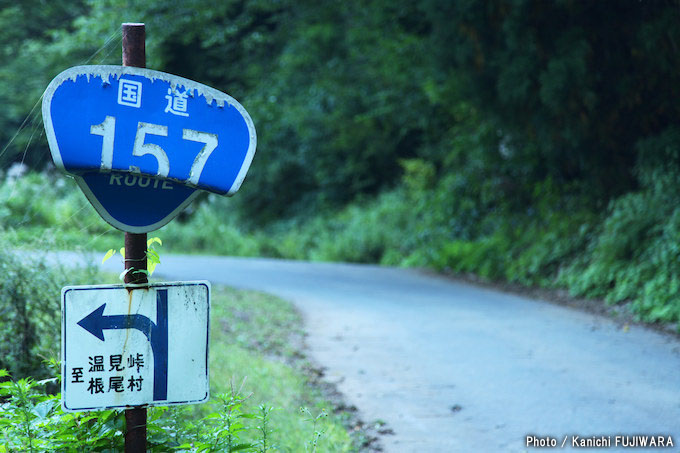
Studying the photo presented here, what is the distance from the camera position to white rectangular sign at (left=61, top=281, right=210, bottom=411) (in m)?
3.12

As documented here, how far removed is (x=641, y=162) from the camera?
11.4 meters

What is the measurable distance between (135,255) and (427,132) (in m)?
18.7

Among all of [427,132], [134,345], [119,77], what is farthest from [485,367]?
[427,132]

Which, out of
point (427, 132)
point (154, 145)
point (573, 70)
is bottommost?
point (154, 145)

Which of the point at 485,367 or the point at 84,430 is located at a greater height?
the point at 84,430

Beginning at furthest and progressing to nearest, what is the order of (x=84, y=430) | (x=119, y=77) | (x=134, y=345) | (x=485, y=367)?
(x=485, y=367) < (x=84, y=430) < (x=134, y=345) < (x=119, y=77)

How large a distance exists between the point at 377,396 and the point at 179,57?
71.8 feet

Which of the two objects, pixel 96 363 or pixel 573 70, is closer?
pixel 96 363

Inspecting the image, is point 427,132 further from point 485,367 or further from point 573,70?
point 485,367

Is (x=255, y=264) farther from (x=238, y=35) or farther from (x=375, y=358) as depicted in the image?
(x=238, y=35)

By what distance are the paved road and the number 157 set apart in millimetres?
2994

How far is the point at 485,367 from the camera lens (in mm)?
7414

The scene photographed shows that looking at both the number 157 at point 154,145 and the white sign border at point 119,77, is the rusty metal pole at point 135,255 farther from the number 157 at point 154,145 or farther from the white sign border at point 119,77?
the number 157 at point 154,145

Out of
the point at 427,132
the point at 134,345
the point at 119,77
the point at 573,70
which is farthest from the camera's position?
the point at 427,132
